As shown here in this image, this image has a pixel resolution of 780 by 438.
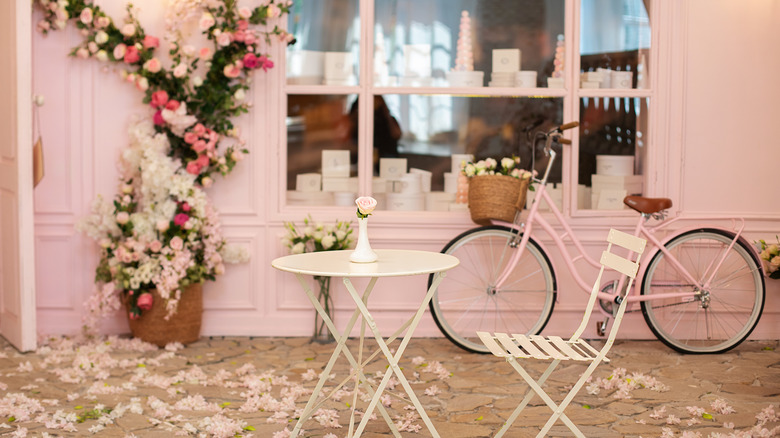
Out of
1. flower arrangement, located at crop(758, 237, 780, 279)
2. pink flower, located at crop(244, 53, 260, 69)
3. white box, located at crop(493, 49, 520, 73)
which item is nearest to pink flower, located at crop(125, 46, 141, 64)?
pink flower, located at crop(244, 53, 260, 69)

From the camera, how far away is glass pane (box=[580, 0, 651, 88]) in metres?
5.27

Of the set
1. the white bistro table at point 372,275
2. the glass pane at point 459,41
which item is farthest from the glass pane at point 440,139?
the white bistro table at point 372,275

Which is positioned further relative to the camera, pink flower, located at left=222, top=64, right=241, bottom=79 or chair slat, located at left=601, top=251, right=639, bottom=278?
pink flower, located at left=222, top=64, right=241, bottom=79

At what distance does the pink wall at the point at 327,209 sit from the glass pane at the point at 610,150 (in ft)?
0.43

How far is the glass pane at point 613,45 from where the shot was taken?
5.27 meters

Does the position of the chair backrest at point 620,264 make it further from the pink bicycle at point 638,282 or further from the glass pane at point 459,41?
the glass pane at point 459,41

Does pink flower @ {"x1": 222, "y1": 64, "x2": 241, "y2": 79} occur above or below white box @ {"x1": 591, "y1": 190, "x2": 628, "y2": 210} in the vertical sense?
above

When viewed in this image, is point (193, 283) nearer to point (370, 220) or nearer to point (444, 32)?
point (370, 220)

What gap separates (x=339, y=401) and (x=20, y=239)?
90.1 inches

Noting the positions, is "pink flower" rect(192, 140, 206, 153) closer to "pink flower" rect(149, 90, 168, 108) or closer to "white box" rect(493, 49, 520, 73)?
"pink flower" rect(149, 90, 168, 108)

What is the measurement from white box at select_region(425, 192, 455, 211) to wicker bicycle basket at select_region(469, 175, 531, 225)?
0.59 meters

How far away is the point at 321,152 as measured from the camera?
5367mm

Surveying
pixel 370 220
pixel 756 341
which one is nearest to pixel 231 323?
pixel 370 220

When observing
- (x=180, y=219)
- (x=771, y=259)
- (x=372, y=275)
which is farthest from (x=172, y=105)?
(x=771, y=259)
